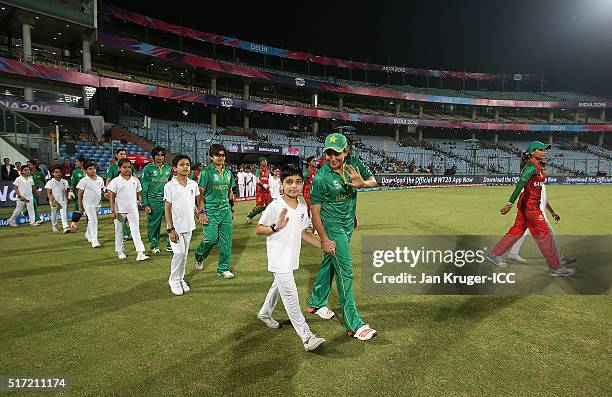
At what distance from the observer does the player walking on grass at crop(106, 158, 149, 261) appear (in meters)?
7.26

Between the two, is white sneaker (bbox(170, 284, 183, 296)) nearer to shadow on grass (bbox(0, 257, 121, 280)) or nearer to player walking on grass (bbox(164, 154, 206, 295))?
player walking on grass (bbox(164, 154, 206, 295))

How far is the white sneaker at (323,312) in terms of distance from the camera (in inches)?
180

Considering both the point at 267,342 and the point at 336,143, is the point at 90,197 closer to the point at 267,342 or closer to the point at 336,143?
the point at 267,342

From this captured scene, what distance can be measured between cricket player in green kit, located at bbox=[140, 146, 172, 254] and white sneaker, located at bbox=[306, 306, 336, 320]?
15.9 feet

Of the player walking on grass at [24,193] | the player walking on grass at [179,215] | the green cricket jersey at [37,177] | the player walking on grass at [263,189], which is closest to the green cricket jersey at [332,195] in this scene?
the player walking on grass at [179,215]

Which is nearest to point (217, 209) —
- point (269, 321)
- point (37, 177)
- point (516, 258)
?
point (269, 321)

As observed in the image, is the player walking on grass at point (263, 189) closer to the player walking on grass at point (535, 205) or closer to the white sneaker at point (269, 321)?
the player walking on grass at point (535, 205)

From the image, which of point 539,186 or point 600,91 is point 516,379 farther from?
point 600,91

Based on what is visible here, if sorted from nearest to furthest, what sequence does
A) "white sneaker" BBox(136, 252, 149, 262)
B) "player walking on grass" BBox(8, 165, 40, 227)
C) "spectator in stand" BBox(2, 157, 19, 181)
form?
"white sneaker" BBox(136, 252, 149, 262)
"player walking on grass" BBox(8, 165, 40, 227)
"spectator in stand" BBox(2, 157, 19, 181)

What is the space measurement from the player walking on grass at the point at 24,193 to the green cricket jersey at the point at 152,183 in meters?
6.52

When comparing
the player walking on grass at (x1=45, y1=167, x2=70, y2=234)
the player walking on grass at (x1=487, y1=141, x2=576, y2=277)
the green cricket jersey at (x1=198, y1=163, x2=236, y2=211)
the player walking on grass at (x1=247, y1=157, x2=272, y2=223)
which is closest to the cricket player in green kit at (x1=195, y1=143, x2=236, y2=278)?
the green cricket jersey at (x1=198, y1=163, x2=236, y2=211)

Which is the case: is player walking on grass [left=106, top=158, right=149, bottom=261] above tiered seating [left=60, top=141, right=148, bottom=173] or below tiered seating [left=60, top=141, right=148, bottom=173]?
below

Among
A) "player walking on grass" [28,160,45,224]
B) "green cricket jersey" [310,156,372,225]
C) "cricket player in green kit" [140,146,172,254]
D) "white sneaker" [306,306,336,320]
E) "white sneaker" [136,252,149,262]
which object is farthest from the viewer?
"player walking on grass" [28,160,45,224]

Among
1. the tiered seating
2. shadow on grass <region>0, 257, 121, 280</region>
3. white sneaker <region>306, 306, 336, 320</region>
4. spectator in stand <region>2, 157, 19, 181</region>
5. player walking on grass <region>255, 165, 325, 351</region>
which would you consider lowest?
shadow on grass <region>0, 257, 121, 280</region>
